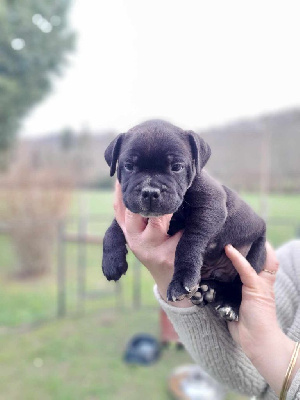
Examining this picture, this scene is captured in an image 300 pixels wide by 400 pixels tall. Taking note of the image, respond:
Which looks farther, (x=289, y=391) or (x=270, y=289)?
(x=270, y=289)

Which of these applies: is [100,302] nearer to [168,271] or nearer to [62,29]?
[62,29]

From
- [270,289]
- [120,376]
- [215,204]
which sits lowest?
[120,376]

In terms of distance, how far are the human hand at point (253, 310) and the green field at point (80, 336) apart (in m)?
1.70

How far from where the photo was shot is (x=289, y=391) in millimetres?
1631

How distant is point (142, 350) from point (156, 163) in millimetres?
4398

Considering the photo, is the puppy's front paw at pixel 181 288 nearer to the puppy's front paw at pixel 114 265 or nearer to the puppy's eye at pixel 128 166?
the puppy's front paw at pixel 114 265

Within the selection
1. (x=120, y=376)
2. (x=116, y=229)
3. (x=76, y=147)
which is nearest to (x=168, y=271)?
(x=116, y=229)

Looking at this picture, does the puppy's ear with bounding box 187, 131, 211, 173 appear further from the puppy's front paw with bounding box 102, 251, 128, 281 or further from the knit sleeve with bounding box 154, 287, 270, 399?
the knit sleeve with bounding box 154, 287, 270, 399

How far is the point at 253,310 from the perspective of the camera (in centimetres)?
183

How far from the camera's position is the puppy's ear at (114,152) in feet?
6.03

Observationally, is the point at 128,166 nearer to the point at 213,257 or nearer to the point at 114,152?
the point at 114,152

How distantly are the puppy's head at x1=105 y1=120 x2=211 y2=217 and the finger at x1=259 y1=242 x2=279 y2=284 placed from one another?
0.64m

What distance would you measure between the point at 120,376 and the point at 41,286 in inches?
153

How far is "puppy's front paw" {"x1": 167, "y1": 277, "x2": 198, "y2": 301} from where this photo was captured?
62.1 inches
